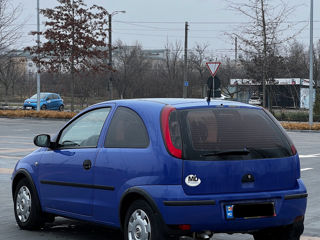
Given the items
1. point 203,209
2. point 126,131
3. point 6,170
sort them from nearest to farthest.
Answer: point 203,209
point 126,131
point 6,170

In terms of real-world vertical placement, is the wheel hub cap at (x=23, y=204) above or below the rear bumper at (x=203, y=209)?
below

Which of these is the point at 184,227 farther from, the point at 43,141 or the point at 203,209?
the point at 43,141

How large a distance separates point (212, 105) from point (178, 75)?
6887 cm

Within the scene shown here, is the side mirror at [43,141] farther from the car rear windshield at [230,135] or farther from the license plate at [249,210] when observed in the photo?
the license plate at [249,210]

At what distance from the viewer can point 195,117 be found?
5.87 metres

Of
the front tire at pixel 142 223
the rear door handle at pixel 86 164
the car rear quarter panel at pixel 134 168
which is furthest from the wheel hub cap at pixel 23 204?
the front tire at pixel 142 223

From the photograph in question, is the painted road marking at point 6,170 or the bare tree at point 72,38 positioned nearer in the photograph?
the painted road marking at point 6,170

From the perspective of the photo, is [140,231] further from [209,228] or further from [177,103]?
[177,103]

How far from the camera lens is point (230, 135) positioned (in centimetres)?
583

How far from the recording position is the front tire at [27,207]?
24.5ft

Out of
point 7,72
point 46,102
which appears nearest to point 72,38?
point 46,102

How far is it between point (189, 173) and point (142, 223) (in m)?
0.61

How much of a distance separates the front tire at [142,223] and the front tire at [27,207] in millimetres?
1831

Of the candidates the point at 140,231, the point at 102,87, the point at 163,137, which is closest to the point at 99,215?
the point at 140,231
